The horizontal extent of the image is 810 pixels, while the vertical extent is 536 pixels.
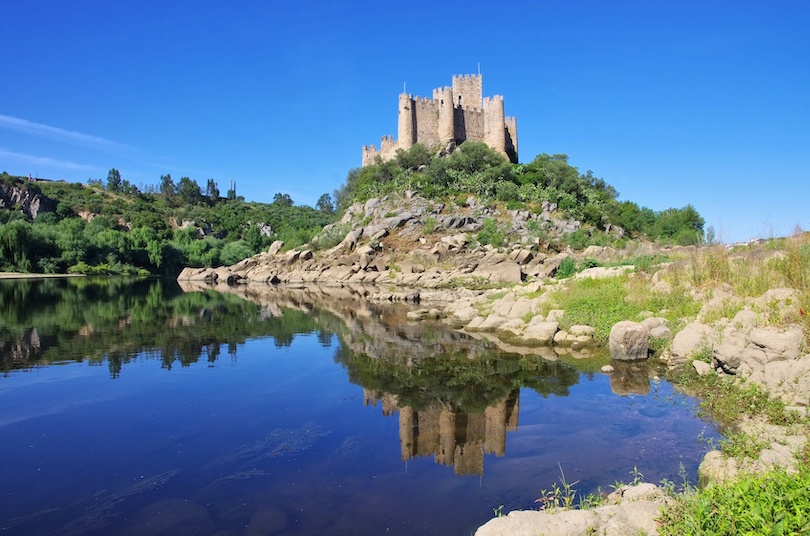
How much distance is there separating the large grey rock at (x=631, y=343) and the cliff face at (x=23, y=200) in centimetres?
10493

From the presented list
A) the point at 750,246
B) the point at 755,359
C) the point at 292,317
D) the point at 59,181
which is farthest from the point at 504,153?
the point at 59,181

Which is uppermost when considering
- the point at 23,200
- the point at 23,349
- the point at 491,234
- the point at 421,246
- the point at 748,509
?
the point at 23,200

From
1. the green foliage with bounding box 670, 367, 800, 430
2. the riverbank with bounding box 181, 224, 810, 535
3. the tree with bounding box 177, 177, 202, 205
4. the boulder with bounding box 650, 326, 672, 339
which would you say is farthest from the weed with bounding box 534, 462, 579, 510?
the tree with bounding box 177, 177, 202, 205

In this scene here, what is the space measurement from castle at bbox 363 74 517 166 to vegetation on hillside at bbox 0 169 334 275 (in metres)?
21.0

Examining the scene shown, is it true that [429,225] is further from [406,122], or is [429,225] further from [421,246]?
[406,122]

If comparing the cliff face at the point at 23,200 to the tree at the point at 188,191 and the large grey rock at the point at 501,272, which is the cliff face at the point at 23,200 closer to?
the tree at the point at 188,191

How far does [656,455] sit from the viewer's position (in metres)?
7.73

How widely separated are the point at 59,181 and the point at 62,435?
441ft

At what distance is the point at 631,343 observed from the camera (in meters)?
13.2

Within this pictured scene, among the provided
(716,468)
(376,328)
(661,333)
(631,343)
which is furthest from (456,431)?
(376,328)

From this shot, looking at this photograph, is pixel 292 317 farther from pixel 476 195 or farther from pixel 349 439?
pixel 476 195

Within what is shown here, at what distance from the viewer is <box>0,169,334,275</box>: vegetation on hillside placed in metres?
65.4

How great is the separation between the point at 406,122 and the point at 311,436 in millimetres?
54841

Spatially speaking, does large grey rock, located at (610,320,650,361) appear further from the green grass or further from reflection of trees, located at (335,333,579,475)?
the green grass
